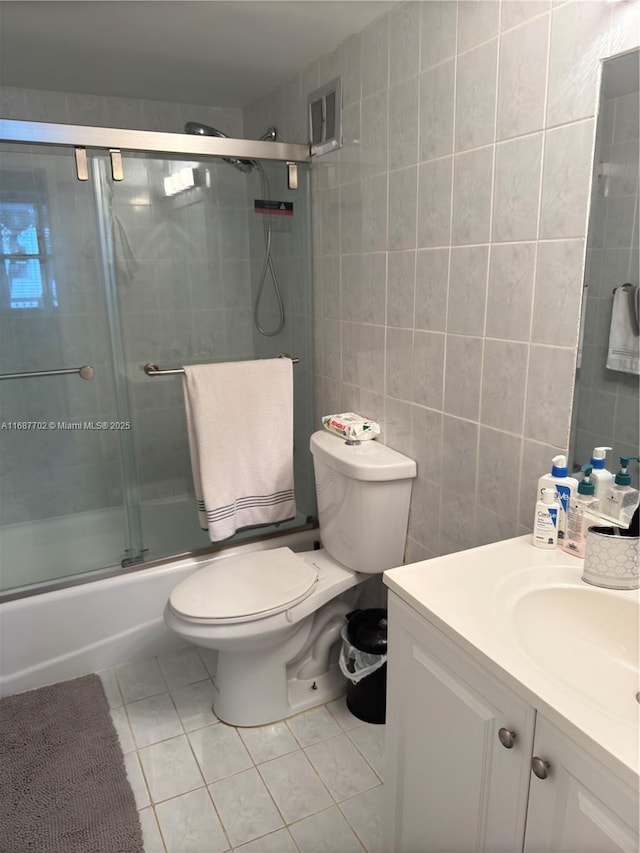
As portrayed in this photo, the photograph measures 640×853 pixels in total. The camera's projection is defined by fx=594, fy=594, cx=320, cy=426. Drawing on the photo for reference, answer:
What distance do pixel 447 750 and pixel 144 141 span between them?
193 cm

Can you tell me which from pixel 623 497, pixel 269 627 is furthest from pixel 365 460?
pixel 623 497

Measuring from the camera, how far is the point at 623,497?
1.21 meters

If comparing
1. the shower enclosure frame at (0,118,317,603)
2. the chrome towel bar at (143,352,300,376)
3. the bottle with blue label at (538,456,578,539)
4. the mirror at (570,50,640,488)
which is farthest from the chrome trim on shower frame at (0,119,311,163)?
the bottle with blue label at (538,456,578,539)

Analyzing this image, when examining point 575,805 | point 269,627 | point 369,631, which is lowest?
point 369,631

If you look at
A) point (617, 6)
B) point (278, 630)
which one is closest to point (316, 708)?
point (278, 630)

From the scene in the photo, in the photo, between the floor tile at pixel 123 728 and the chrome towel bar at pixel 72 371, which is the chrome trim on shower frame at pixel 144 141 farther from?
the floor tile at pixel 123 728

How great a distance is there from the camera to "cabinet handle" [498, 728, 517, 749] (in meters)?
0.89

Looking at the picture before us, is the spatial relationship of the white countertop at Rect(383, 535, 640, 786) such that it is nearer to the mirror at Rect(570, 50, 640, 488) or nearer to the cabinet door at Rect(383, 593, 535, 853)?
the cabinet door at Rect(383, 593, 535, 853)

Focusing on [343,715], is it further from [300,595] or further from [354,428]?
[354,428]

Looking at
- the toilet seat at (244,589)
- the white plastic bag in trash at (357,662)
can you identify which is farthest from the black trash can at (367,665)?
the toilet seat at (244,589)

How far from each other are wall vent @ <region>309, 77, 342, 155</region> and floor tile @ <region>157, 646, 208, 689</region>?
6.28 ft

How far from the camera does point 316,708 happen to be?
76.8 inches

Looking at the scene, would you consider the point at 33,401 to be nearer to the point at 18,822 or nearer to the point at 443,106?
the point at 18,822

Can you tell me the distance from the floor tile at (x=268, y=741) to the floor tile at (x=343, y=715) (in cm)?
16
